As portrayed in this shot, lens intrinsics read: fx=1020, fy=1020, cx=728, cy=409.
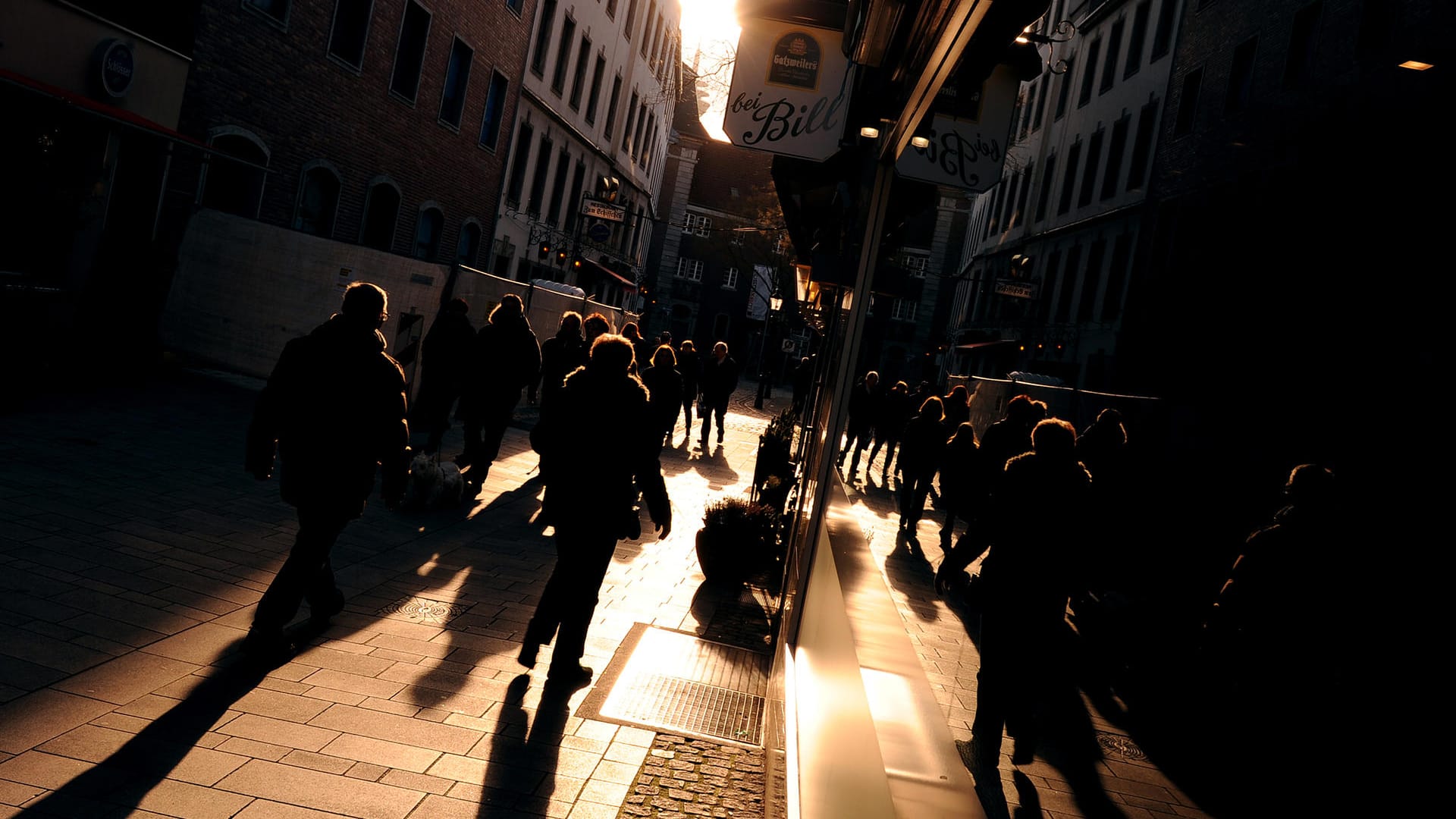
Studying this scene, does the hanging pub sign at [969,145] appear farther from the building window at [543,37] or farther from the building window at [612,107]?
the building window at [612,107]

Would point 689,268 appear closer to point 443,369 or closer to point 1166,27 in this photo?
point 443,369

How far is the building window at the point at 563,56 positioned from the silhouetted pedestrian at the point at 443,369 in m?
21.3

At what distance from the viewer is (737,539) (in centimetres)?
830

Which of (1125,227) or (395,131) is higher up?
(395,131)

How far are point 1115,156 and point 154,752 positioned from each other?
14.8ft

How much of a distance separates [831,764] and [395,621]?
3.85 meters

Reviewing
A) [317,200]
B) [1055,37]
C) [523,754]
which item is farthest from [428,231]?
[1055,37]

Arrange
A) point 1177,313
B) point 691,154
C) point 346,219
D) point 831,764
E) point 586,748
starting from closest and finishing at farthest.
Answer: point 1177,313
point 831,764
point 586,748
point 346,219
point 691,154

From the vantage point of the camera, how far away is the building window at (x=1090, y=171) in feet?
7.61

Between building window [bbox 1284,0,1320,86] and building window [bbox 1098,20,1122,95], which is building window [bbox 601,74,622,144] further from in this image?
building window [bbox 1284,0,1320,86]

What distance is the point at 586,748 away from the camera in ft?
15.5

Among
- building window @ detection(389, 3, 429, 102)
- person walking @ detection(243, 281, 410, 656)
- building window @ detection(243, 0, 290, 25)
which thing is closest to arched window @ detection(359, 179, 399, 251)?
building window @ detection(389, 3, 429, 102)

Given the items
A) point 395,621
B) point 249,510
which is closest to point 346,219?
point 249,510

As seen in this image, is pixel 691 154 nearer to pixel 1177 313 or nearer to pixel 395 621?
pixel 395 621
